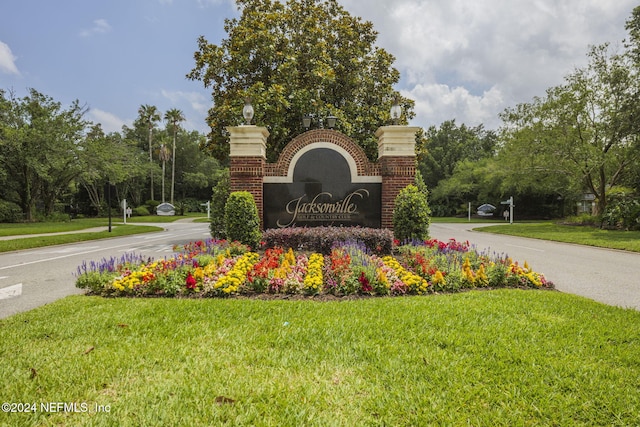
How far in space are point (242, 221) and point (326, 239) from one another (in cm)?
227

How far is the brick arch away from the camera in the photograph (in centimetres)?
1019

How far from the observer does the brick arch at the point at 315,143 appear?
33.4 feet

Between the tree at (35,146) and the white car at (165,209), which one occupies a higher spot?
the tree at (35,146)

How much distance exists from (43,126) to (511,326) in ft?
107

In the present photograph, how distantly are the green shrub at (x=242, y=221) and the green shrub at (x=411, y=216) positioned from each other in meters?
3.77

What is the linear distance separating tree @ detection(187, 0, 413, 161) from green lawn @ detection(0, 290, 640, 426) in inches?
378

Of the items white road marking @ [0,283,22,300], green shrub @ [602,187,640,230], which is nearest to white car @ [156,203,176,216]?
white road marking @ [0,283,22,300]

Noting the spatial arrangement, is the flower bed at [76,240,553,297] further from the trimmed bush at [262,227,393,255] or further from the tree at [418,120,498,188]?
the tree at [418,120,498,188]

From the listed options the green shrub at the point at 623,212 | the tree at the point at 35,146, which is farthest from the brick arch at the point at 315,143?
the tree at the point at 35,146

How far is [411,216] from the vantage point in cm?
934

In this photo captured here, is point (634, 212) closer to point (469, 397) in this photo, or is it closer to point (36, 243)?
point (469, 397)

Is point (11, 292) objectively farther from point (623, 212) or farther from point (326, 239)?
point (623, 212)

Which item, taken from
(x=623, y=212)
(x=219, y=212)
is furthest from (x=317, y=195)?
(x=623, y=212)

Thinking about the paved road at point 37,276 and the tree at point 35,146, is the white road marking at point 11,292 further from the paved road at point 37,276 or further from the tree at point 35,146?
the tree at point 35,146
